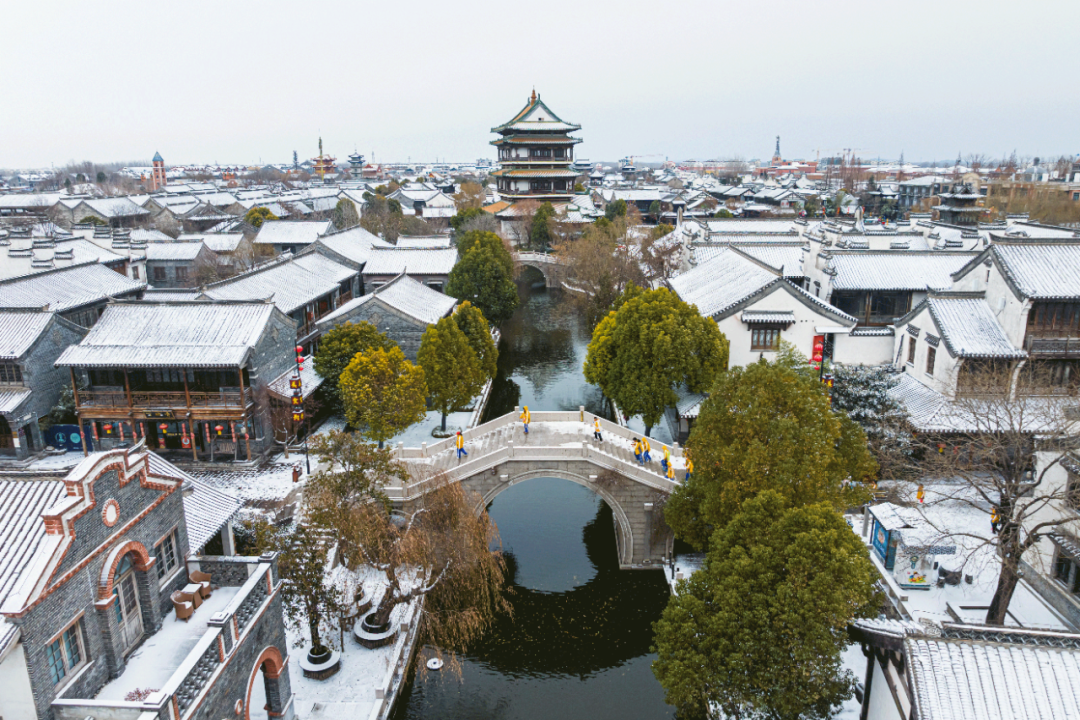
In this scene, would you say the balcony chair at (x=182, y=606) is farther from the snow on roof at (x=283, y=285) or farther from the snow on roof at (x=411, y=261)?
the snow on roof at (x=411, y=261)

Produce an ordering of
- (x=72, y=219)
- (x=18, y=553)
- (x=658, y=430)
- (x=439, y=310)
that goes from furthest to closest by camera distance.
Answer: (x=72, y=219) < (x=439, y=310) < (x=658, y=430) < (x=18, y=553)

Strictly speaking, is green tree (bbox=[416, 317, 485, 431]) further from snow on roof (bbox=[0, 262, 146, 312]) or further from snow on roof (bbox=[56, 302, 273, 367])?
snow on roof (bbox=[0, 262, 146, 312])

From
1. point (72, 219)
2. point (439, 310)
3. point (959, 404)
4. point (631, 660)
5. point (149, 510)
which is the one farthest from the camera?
point (72, 219)

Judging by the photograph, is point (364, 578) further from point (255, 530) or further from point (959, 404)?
point (959, 404)

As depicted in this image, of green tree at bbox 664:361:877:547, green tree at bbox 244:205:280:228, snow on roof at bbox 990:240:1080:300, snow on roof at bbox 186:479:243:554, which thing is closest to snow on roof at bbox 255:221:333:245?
green tree at bbox 244:205:280:228

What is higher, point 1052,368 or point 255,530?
point 1052,368

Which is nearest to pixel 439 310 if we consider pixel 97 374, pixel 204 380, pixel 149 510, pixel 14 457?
pixel 204 380

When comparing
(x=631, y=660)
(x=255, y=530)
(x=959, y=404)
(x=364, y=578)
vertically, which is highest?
(x=959, y=404)
